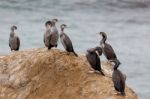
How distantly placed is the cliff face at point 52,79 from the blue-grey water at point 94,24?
85.0ft

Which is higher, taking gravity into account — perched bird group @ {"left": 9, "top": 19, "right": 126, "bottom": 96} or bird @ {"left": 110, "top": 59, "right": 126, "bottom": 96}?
perched bird group @ {"left": 9, "top": 19, "right": 126, "bottom": 96}

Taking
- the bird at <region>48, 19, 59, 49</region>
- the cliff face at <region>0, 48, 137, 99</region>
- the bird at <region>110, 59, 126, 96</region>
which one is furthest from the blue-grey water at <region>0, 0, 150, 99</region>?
the bird at <region>110, 59, 126, 96</region>

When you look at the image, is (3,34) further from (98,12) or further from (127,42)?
(98,12)

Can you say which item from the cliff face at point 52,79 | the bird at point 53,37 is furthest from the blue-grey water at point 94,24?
the cliff face at point 52,79

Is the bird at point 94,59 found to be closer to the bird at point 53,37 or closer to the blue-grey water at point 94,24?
the bird at point 53,37

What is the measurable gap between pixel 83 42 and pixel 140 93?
53.7ft

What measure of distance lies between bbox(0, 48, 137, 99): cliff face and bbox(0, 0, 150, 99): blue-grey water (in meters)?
25.9

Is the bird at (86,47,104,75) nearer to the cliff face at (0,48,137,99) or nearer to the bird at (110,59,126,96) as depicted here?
the cliff face at (0,48,137,99)

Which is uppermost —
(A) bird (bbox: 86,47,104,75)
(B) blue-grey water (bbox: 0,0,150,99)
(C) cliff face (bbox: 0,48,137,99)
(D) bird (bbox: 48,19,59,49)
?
(D) bird (bbox: 48,19,59,49)

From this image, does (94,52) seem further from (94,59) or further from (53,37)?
(53,37)

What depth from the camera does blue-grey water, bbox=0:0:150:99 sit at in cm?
5772

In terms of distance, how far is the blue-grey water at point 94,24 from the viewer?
57.7m

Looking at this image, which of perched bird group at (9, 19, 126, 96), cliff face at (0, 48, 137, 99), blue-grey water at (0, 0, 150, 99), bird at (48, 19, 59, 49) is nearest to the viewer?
perched bird group at (9, 19, 126, 96)

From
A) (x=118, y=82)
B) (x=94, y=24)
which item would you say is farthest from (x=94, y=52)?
(x=94, y=24)
